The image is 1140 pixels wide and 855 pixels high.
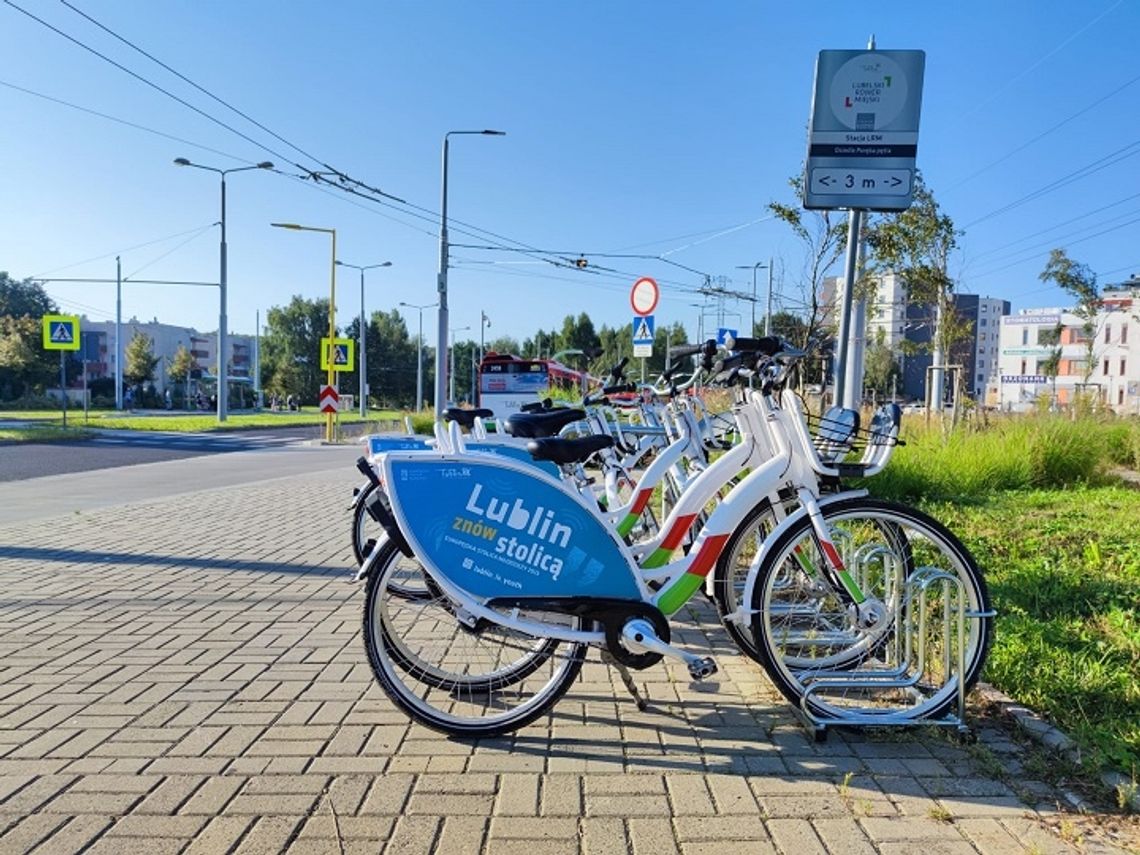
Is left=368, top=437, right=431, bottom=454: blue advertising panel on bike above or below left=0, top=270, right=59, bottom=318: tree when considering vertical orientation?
below

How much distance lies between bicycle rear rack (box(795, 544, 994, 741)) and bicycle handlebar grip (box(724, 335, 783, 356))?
0.87 metres

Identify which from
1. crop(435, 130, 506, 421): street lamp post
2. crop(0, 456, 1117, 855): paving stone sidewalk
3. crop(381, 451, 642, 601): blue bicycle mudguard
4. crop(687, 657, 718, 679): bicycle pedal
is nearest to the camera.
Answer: crop(0, 456, 1117, 855): paving stone sidewalk

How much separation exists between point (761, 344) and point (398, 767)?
2.11 m

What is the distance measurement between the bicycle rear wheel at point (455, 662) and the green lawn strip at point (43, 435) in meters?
21.0

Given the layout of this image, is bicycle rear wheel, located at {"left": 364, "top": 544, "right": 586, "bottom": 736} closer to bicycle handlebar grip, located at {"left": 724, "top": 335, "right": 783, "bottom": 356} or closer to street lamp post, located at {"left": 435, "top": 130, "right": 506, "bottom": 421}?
bicycle handlebar grip, located at {"left": 724, "top": 335, "right": 783, "bottom": 356}

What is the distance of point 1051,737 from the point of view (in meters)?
2.86

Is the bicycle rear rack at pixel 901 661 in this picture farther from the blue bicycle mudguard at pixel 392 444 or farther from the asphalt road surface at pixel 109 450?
the asphalt road surface at pixel 109 450

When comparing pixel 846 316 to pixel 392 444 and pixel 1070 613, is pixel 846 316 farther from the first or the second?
pixel 392 444

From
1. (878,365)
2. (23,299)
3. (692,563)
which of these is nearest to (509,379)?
(692,563)

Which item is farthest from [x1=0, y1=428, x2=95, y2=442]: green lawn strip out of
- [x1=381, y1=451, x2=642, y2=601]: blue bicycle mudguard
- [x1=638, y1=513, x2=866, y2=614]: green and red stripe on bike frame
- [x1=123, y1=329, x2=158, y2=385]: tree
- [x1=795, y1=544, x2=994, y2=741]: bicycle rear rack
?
[x1=123, y1=329, x2=158, y2=385]: tree

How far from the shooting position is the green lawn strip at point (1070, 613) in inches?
121

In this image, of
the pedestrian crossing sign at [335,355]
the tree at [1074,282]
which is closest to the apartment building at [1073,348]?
the tree at [1074,282]

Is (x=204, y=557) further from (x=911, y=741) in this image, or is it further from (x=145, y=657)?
(x=911, y=741)

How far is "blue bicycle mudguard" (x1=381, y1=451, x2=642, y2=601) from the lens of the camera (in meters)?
2.80
